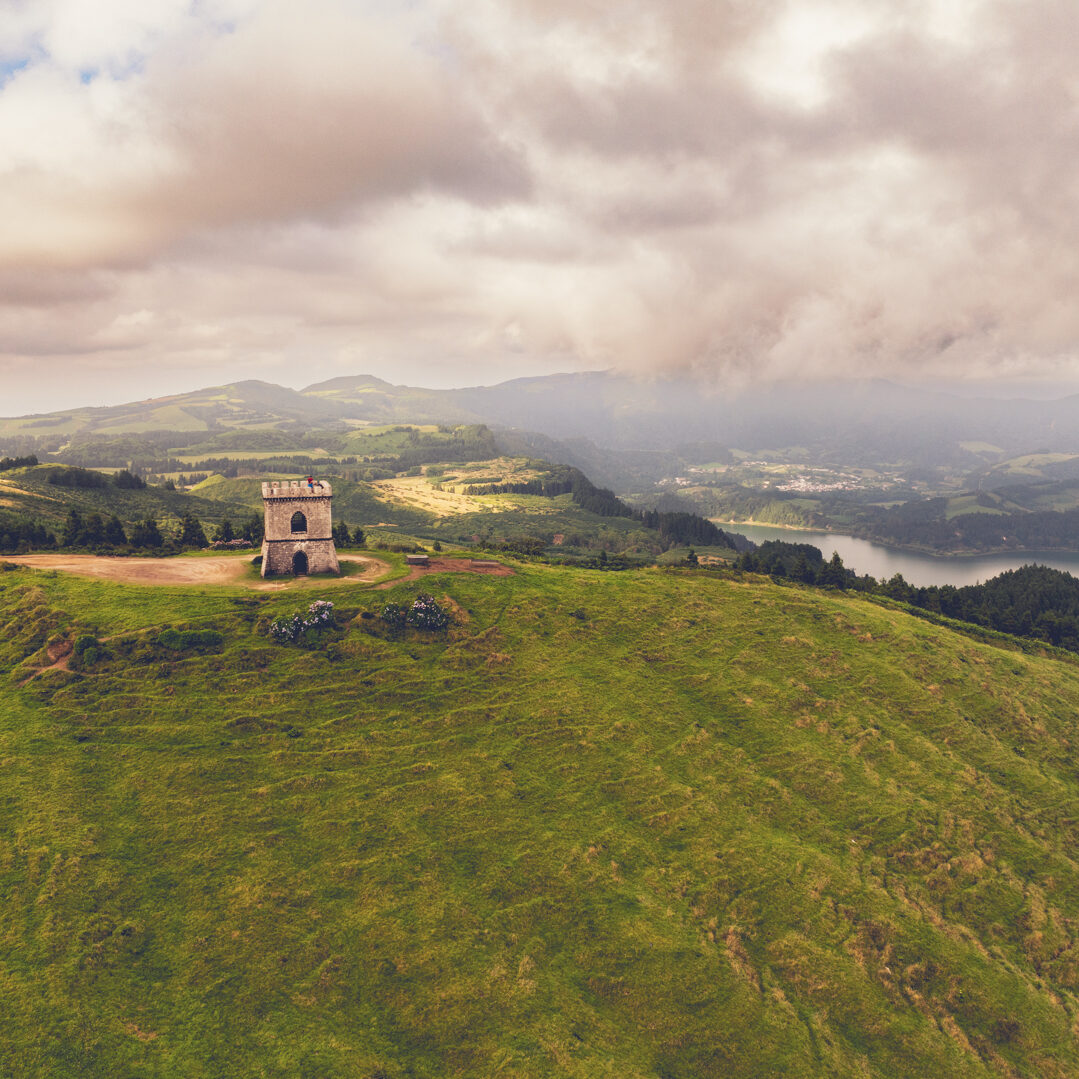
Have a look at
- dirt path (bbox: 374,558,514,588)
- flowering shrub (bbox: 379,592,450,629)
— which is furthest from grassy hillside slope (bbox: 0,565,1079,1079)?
dirt path (bbox: 374,558,514,588)

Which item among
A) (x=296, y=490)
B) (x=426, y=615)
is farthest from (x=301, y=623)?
(x=296, y=490)

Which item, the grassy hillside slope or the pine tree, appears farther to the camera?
the pine tree

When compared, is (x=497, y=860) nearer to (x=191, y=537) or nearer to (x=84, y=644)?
(x=84, y=644)

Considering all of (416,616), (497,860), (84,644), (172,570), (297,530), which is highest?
(297,530)

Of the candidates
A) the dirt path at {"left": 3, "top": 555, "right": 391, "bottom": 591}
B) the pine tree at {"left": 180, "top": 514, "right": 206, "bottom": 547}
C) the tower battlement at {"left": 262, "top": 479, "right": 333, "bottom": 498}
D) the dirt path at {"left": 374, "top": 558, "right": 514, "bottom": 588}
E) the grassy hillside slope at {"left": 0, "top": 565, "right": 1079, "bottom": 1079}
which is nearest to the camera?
the grassy hillside slope at {"left": 0, "top": 565, "right": 1079, "bottom": 1079}

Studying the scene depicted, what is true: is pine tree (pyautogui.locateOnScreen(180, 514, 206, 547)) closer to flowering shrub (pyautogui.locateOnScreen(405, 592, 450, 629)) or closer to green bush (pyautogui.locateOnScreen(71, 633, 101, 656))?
green bush (pyautogui.locateOnScreen(71, 633, 101, 656))

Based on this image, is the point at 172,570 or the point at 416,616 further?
the point at 172,570

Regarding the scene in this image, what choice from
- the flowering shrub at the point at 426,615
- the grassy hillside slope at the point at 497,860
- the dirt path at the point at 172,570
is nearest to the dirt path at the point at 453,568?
the dirt path at the point at 172,570
